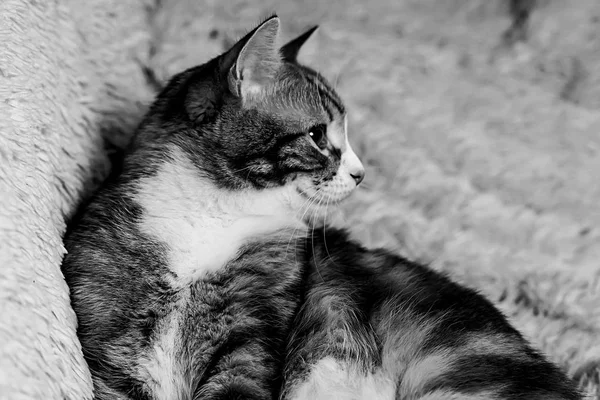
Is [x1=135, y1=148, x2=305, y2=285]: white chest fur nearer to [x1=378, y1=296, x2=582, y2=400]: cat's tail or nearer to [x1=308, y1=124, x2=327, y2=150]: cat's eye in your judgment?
[x1=308, y1=124, x2=327, y2=150]: cat's eye

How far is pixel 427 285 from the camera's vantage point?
3.97 feet

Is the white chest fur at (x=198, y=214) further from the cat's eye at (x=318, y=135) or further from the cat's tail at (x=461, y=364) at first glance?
the cat's tail at (x=461, y=364)

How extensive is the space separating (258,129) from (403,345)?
40cm

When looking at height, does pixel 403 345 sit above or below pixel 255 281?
below

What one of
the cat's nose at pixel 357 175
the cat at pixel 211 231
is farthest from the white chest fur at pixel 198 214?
the cat's nose at pixel 357 175

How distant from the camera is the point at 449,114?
156cm

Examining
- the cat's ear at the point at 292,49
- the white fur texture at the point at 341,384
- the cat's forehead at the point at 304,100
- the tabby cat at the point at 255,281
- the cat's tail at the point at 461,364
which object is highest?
the cat's ear at the point at 292,49

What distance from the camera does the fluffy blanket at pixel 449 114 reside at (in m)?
1.41

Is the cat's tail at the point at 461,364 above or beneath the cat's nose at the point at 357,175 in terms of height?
beneath

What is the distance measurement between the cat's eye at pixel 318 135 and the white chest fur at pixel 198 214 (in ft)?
0.33

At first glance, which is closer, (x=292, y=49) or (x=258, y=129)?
(x=258, y=129)

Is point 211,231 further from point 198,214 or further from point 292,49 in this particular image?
point 292,49

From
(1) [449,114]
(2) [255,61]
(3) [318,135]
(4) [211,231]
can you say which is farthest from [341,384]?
(1) [449,114]

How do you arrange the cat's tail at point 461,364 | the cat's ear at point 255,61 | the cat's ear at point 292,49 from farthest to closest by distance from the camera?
1. the cat's ear at point 292,49
2. the cat's ear at point 255,61
3. the cat's tail at point 461,364
